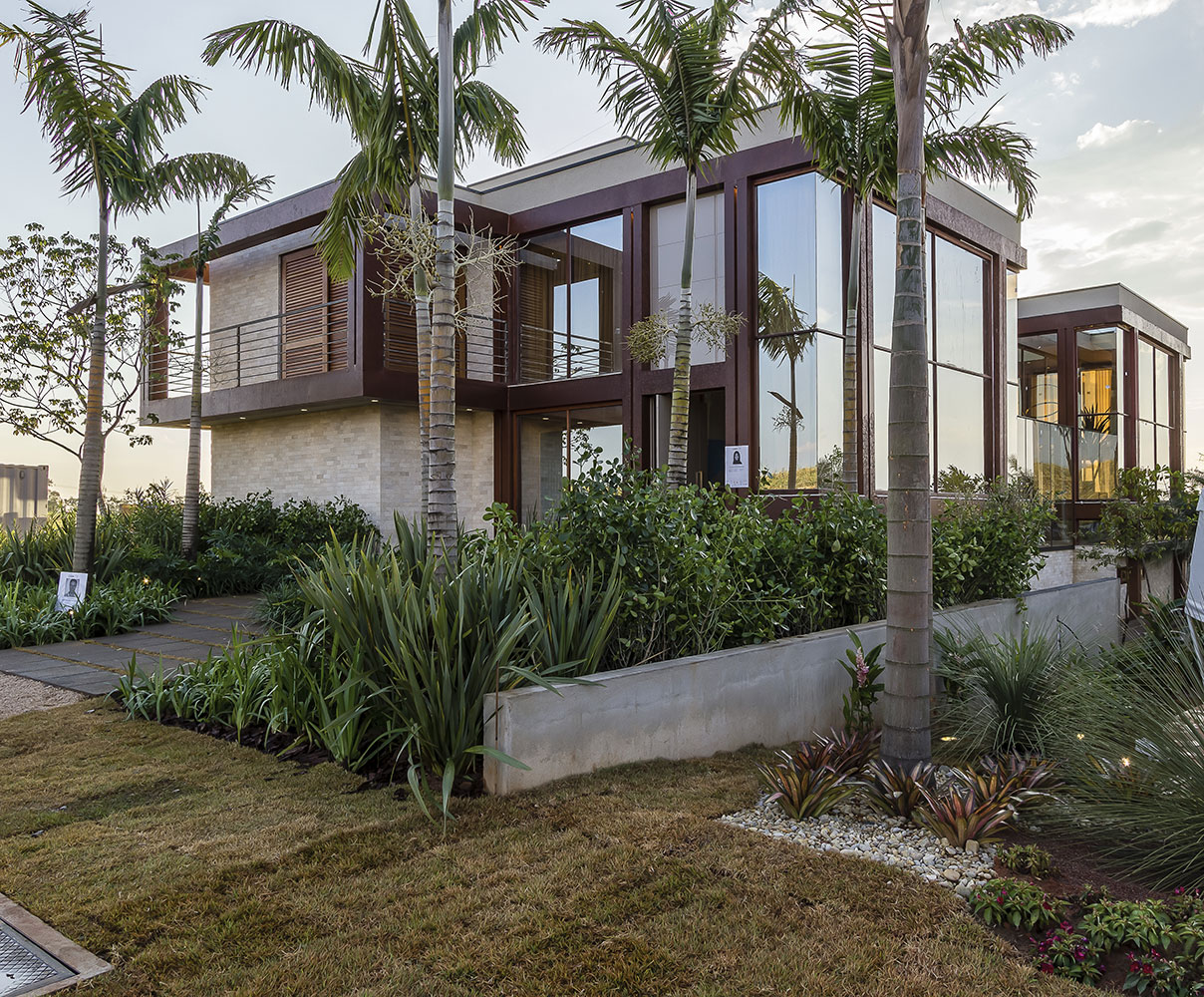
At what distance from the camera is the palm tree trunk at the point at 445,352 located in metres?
6.11

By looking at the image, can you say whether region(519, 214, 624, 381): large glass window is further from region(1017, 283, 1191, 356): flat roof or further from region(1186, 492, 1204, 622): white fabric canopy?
region(1017, 283, 1191, 356): flat roof

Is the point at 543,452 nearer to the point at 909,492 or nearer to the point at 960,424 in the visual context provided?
the point at 960,424

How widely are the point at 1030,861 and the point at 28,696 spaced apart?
6.81 metres

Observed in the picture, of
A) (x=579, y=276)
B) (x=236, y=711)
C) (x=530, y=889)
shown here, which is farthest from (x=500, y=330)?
(x=530, y=889)

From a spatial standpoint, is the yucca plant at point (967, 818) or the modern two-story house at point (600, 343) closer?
the yucca plant at point (967, 818)

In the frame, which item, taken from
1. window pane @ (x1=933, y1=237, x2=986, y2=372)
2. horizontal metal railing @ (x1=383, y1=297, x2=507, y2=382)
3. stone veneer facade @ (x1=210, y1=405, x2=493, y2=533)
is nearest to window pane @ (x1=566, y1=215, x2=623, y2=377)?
horizontal metal railing @ (x1=383, y1=297, x2=507, y2=382)

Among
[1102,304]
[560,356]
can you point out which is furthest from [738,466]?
[1102,304]

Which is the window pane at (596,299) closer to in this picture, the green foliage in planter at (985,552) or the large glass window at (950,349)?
Answer: the large glass window at (950,349)

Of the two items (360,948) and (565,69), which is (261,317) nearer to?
(565,69)

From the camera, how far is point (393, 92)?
29.4 ft

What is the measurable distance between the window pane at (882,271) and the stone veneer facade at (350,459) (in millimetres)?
7012

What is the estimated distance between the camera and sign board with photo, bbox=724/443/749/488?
12.1 meters

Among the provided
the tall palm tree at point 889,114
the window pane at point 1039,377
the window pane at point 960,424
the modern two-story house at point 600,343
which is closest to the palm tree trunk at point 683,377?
the tall palm tree at point 889,114

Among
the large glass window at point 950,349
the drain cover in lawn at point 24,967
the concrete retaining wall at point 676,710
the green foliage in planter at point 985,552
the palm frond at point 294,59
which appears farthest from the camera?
the large glass window at point 950,349
